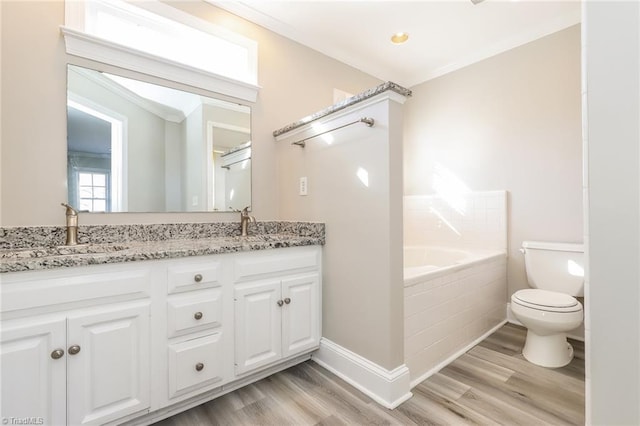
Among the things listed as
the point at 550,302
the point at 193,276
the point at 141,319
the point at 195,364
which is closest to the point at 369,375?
the point at 195,364

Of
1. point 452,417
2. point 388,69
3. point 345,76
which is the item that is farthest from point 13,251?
point 388,69

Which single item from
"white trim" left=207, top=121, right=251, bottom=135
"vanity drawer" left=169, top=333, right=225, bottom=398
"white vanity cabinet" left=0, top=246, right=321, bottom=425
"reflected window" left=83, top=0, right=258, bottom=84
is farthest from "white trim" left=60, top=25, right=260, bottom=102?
"vanity drawer" left=169, top=333, right=225, bottom=398

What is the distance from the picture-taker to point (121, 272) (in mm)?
1207

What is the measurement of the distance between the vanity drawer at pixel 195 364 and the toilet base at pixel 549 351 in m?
1.96

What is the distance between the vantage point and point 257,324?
5.24ft

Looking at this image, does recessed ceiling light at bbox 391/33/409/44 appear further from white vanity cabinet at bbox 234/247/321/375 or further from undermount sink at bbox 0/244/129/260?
undermount sink at bbox 0/244/129/260

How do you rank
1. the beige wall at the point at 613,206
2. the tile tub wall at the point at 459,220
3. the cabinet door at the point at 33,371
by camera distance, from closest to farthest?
the beige wall at the point at 613,206 < the cabinet door at the point at 33,371 < the tile tub wall at the point at 459,220

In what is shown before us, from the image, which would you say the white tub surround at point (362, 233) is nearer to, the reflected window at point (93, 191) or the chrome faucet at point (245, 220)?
the chrome faucet at point (245, 220)

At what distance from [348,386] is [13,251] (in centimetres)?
180

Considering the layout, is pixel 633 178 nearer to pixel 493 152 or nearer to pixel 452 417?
pixel 452 417

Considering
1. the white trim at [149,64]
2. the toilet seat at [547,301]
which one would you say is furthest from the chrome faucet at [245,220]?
the toilet seat at [547,301]

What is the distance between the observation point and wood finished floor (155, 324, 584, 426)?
1.37 m

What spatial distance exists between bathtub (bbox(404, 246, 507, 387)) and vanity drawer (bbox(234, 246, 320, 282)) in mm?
596

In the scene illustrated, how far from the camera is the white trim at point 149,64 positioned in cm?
156
